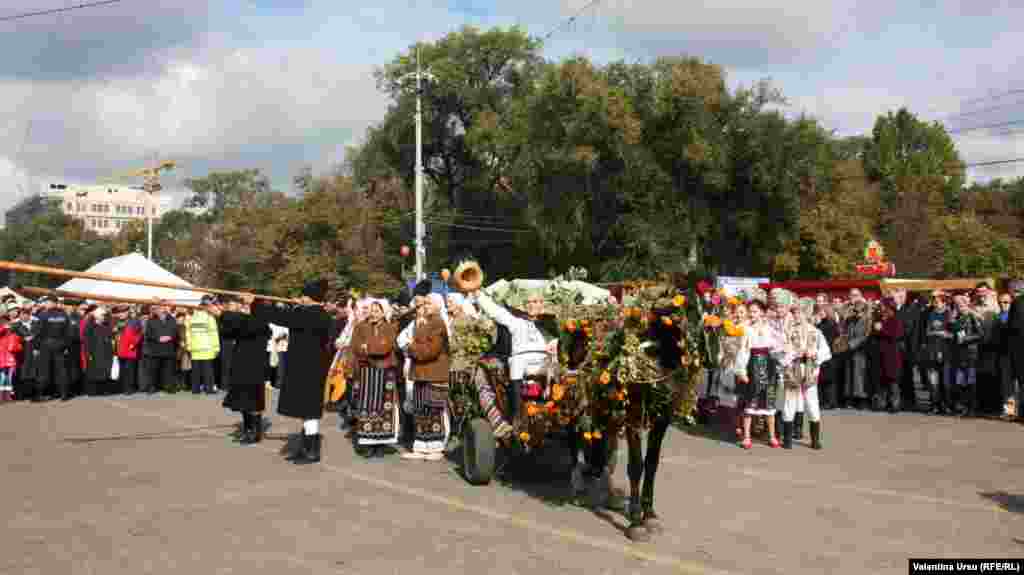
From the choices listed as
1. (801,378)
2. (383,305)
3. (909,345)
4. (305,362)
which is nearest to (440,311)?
(383,305)

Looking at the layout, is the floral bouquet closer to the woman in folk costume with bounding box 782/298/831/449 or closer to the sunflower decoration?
the sunflower decoration

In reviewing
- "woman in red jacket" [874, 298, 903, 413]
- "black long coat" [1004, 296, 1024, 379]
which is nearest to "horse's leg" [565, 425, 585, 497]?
"black long coat" [1004, 296, 1024, 379]

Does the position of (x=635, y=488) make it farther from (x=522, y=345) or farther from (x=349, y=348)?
(x=349, y=348)

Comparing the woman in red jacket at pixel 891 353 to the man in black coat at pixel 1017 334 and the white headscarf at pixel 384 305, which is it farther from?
the white headscarf at pixel 384 305

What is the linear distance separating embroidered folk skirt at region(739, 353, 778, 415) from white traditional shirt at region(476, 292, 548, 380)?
3987mm

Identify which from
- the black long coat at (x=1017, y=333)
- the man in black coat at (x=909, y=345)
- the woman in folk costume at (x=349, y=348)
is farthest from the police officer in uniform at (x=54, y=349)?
the black long coat at (x=1017, y=333)

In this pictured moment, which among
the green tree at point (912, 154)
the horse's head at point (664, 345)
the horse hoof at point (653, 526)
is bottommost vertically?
the horse hoof at point (653, 526)

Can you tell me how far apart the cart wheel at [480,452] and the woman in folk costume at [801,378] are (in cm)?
442

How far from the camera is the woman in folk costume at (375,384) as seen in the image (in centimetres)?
1038

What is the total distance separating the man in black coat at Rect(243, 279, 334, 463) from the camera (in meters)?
9.94

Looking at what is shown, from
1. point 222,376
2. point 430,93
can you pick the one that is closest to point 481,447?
point 222,376

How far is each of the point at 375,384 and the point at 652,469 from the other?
15.2 feet

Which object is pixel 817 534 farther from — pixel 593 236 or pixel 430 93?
pixel 430 93

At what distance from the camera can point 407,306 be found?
39.6ft
